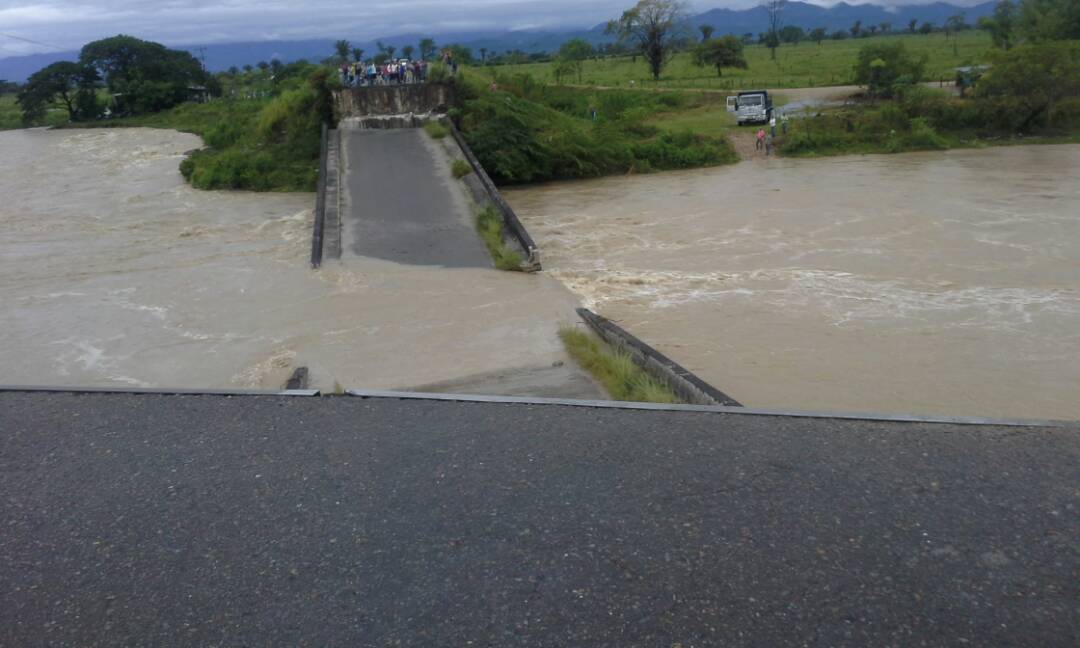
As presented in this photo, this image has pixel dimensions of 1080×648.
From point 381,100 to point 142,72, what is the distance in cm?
3051

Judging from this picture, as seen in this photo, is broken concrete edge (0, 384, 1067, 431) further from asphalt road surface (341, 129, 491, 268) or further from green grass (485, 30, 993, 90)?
green grass (485, 30, 993, 90)

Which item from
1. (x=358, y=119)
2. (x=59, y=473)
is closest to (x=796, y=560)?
(x=59, y=473)

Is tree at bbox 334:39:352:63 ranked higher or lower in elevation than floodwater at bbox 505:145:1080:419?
higher

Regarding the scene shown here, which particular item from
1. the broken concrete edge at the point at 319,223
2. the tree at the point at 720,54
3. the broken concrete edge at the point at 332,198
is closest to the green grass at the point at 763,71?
the tree at the point at 720,54

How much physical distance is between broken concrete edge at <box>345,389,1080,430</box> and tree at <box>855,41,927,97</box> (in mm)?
32192

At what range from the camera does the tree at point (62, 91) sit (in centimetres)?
4950

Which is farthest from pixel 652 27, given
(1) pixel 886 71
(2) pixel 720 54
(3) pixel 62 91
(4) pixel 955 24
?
(4) pixel 955 24

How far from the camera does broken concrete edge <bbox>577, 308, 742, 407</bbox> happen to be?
24.8 feet

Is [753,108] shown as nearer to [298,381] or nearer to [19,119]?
[298,381]

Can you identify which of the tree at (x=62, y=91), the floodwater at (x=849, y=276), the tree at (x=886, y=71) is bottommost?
the floodwater at (x=849, y=276)

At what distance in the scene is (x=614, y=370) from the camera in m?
9.27

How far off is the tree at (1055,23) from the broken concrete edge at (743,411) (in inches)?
1571

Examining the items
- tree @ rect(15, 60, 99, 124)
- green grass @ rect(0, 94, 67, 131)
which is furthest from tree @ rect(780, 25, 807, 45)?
green grass @ rect(0, 94, 67, 131)

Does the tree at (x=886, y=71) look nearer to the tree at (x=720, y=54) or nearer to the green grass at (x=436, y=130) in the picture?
the tree at (x=720, y=54)
